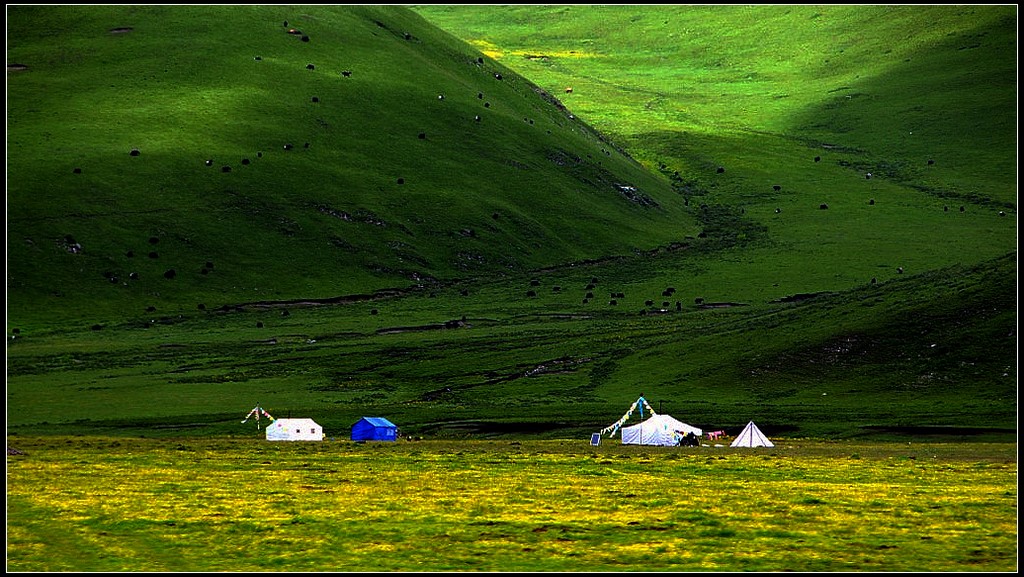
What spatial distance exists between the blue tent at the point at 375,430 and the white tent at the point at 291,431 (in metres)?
3.05

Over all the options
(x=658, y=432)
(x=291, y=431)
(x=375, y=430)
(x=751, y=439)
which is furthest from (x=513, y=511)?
(x=291, y=431)

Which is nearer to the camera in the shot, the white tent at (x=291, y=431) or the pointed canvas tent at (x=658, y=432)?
the pointed canvas tent at (x=658, y=432)

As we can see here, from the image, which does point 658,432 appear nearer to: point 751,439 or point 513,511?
point 751,439

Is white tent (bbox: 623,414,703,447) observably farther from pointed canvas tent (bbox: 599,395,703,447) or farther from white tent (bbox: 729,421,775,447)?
white tent (bbox: 729,421,775,447)

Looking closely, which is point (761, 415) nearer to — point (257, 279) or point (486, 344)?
point (486, 344)

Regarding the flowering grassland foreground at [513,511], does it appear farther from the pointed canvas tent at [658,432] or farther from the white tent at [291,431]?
the white tent at [291,431]

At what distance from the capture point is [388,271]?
184375 millimetres

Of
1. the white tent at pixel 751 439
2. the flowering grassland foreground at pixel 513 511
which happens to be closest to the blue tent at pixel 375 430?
the flowering grassland foreground at pixel 513 511

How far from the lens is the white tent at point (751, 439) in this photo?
84438 mm

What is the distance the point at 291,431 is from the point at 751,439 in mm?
33711

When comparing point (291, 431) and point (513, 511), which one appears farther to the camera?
point (291, 431)

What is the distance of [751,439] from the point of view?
278 ft

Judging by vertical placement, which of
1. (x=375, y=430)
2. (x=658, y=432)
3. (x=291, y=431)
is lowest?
(x=291, y=431)

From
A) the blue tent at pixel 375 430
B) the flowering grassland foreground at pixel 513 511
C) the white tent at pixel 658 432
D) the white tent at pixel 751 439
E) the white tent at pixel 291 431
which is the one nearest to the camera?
the flowering grassland foreground at pixel 513 511
